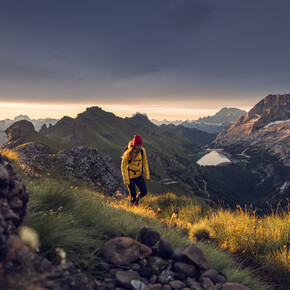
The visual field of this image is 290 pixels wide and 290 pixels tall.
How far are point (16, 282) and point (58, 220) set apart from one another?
1884mm

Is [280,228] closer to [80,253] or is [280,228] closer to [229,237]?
[229,237]

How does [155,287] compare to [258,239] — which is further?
[258,239]

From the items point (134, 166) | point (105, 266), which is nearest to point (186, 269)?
point (105, 266)

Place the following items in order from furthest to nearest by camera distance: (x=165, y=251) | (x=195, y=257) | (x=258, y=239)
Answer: (x=258, y=239), (x=165, y=251), (x=195, y=257)

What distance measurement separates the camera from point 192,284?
403cm

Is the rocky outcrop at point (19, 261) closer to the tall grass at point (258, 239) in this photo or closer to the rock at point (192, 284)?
the rock at point (192, 284)

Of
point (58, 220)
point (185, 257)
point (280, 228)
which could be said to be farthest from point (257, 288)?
point (58, 220)

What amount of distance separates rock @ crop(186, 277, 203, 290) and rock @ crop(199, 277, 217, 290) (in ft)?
0.25

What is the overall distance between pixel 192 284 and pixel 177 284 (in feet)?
0.91

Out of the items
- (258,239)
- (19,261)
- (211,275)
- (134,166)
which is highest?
(134,166)

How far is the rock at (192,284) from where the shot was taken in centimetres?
398

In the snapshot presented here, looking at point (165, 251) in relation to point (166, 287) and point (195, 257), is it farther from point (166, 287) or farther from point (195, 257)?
point (166, 287)

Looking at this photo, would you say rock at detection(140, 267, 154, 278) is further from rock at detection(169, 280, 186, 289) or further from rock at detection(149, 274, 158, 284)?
rock at detection(169, 280, 186, 289)

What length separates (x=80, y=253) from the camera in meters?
4.14
